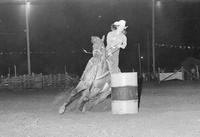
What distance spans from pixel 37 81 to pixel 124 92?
21.1m

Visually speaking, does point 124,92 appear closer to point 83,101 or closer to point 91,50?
point 83,101

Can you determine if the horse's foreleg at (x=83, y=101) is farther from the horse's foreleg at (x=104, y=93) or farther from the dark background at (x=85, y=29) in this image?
the dark background at (x=85, y=29)

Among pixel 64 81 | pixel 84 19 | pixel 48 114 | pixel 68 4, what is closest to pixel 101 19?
pixel 84 19

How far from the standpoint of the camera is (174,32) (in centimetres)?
6012

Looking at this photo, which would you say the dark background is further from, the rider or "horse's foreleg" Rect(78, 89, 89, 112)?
"horse's foreleg" Rect(78, 89, 89, 112)

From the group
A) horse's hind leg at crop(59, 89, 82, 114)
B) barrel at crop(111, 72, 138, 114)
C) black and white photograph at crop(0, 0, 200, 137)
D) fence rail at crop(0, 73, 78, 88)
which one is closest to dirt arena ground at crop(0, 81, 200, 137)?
horse's hind leg at crop(59, 89, 82, 114)

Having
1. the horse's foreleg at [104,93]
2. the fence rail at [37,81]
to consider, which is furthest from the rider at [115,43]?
the fence rail at [37,81]

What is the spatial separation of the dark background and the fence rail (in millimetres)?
23725

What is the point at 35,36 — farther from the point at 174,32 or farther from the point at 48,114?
the point at 48,114

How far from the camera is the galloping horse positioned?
480 inches

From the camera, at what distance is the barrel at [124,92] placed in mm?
11312

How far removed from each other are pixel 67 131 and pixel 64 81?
2364 centimetres

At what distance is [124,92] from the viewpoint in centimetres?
1137

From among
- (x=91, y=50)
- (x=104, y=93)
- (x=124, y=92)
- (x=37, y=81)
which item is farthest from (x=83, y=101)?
(x=91, y=50)
